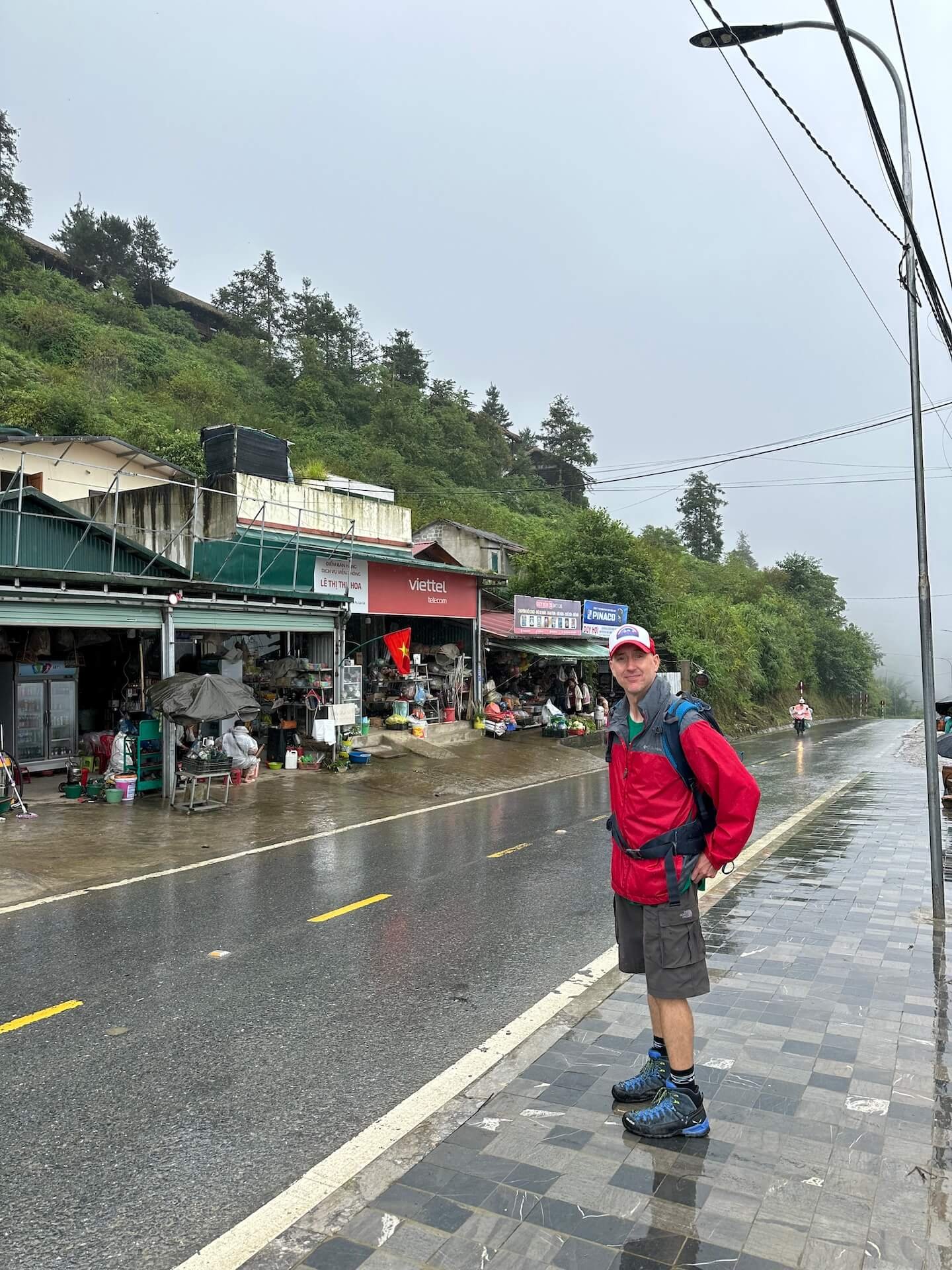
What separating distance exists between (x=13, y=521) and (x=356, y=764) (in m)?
7.74

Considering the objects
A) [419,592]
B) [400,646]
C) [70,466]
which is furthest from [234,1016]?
[70,466]

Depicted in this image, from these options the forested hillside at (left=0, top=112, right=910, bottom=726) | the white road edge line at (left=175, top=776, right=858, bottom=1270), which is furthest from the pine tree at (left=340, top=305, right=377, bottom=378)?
the white road edge line at (left=175, top=776, right=858, bottom=1270)

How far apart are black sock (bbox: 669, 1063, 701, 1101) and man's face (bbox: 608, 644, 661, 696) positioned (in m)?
1.65

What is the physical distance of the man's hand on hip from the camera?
3.67 m

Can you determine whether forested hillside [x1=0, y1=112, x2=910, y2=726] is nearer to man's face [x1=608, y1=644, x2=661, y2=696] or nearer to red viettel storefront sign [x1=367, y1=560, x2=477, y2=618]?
red viettel storefront sign [x1=367, y1=560, x2=477, y2=618]

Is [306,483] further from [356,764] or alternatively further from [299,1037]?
[299,1037]

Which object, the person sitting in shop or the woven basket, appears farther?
the person sitting in shop

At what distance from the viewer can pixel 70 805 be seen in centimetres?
1280

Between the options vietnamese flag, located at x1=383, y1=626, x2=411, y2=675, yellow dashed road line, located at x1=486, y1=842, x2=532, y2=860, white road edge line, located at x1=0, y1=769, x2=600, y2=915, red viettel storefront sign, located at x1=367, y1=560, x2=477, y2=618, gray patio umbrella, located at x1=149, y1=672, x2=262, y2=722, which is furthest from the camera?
vietnamese flag, located at x1=383, y1=626, x2=411, y2=675

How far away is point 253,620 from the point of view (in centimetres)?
1514

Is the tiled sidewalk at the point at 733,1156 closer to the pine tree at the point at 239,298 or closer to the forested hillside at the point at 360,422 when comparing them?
the forested hillside at the point at 360,422

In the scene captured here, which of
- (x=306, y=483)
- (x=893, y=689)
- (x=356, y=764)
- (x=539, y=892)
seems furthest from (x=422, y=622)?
(x=893, y=689)

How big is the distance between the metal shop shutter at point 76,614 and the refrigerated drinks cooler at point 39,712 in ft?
12.1

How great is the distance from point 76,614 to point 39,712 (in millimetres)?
5226
